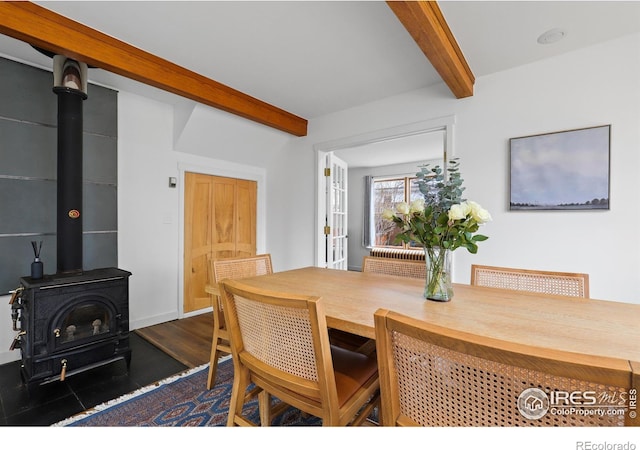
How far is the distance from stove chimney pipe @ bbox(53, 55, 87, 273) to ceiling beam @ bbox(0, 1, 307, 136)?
27 cm

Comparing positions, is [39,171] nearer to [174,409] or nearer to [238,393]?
[174,409]

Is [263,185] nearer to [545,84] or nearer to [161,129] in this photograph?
[161,129]

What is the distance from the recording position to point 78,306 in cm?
203

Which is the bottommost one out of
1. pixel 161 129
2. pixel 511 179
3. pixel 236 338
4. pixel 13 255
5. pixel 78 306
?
pixel 78 306

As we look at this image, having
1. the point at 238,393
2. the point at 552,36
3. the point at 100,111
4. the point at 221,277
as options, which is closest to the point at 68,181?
the point at 100,111

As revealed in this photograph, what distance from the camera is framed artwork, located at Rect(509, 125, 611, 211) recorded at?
6.52 ft

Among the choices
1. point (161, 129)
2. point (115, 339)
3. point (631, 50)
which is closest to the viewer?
point (631, 50)

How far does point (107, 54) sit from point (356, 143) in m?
2.32

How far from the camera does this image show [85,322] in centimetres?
212

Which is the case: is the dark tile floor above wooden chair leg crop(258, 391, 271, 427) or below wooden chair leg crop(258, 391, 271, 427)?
below

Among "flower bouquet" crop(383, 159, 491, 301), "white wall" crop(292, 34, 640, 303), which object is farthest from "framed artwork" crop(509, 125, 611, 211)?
"flower bouquet" crop(383, 159, 491, 301)

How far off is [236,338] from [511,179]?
235 cm

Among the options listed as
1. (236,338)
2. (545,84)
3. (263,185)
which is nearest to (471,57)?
(545,84)

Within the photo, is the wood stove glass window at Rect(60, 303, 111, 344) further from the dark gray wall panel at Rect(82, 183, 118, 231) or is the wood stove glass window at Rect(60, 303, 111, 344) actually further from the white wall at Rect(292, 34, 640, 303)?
the white wall at Rect(292, 34, 640, 303)
